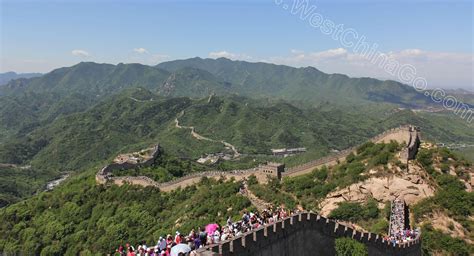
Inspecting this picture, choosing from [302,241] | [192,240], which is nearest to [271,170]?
[302,241]

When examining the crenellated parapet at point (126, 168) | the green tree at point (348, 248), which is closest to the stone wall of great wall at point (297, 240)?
the green tree at point (348, 248)

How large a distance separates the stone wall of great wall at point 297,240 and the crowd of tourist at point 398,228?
2828mm

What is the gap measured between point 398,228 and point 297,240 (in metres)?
16.9

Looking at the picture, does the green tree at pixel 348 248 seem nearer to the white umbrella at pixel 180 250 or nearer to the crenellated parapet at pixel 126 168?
the white umbrella at pixel 180 250

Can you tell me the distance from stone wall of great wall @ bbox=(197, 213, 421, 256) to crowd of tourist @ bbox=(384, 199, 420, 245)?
283 cm

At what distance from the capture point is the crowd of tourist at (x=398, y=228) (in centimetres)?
2787

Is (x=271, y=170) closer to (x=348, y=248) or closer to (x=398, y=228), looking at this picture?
(x=398, y=228)

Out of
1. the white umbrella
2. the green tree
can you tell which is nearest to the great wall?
the green tree

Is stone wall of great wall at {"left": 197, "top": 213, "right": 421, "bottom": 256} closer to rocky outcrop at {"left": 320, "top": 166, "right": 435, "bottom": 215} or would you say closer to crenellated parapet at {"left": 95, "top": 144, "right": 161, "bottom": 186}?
rocky outcrop at {"left": 320, "top": 166, "right": 435, "bottom": 215}

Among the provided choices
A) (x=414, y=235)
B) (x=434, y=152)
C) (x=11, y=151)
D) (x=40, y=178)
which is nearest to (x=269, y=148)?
(x=40, y=178)

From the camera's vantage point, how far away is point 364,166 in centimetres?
4172

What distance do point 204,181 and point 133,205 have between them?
9.76m

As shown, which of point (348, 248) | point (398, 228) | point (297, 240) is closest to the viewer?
point (297, 240)

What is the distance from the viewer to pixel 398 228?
32.9m
